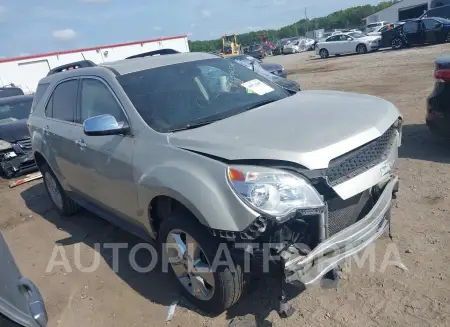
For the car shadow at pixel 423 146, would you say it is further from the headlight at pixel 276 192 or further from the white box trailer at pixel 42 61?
the white box trailer at pixel 42 61

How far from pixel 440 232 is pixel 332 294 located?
1313 mm

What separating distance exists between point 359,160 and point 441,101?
10.6ft

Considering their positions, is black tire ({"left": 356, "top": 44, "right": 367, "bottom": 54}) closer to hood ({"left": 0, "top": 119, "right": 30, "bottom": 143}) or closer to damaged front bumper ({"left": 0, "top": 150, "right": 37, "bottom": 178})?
hood ({"left": 0, "top": 119, "right": 30, "bottom": 143})

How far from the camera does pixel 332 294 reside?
3129 mm

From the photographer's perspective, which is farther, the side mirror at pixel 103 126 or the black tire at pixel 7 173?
the black tire at pixel 7 173

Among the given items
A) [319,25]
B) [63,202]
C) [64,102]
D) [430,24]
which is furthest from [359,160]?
[319,25]

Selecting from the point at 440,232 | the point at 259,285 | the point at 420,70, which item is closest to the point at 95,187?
the point at 259,285

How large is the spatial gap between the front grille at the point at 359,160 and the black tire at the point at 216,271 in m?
0.88

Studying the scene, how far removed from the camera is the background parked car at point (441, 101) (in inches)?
201

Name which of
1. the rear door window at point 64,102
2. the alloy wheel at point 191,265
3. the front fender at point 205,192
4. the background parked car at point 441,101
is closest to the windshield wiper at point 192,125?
the front fender at point 205,192

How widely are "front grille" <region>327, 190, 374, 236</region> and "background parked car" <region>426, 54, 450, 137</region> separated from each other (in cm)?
298

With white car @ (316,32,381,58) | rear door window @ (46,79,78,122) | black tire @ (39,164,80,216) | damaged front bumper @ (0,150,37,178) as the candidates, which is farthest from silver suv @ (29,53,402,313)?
white car @ (316,32,381,58)

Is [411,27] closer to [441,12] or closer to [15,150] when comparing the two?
[441,12]

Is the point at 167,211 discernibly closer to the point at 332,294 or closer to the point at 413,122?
the point at 332,294
